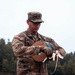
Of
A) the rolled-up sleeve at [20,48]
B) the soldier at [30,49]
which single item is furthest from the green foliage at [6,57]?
the rolled-up sleeve at [20,48]

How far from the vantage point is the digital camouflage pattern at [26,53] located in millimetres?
8977

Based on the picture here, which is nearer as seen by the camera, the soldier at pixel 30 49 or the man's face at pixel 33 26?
the soldier at pixel 30 49

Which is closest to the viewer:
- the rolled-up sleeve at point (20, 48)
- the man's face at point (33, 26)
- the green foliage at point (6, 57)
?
the rolled-up sleeve at point (20, 48)

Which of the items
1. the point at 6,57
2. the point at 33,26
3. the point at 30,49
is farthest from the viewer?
the point at 6,57

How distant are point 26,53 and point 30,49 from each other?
0.34ft

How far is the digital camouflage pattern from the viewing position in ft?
29.5

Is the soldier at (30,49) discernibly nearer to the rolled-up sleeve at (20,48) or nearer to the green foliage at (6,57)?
the rolled-up sleeve at (20,48)

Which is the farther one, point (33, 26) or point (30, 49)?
point (33, 26)

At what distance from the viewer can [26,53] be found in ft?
29.4

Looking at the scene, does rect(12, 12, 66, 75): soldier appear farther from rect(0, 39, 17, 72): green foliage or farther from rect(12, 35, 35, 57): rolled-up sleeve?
rect(0, 39, 17, 72): green foliage

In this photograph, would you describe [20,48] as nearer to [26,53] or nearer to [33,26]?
[26,53]

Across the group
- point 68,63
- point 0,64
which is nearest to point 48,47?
point 0,64

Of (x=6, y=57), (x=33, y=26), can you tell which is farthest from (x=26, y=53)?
(x=6, y=57)

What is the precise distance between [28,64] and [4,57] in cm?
7738
